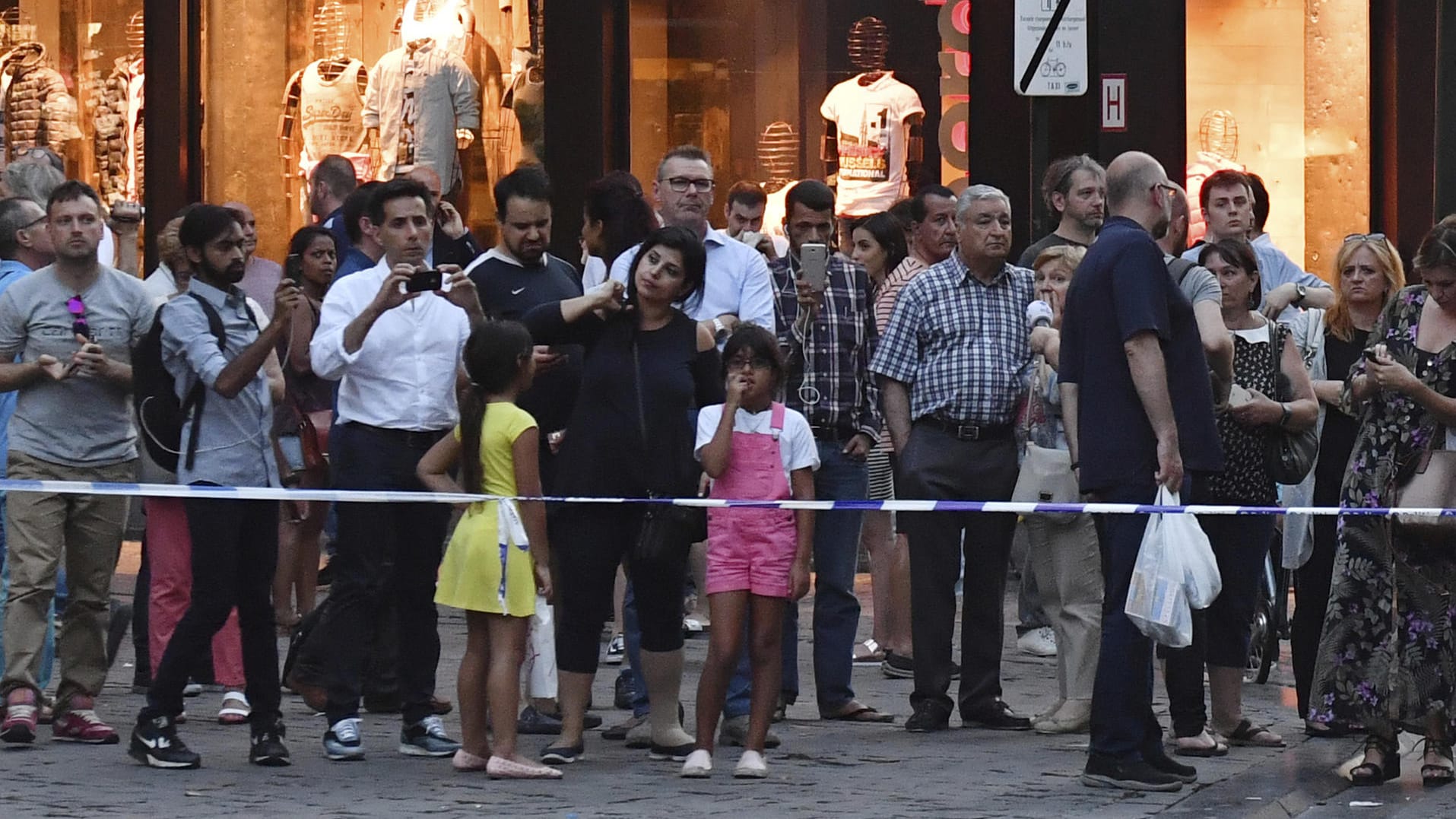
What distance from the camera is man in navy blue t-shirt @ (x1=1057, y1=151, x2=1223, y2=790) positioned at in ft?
27.4

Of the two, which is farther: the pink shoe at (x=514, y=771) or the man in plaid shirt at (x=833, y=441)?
the man in plaid shirt at (x=833, y=441)

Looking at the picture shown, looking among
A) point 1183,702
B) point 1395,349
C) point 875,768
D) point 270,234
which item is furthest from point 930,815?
point 270,234

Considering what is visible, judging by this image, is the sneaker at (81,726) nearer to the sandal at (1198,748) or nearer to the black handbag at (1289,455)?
the sandal at (1198,748)

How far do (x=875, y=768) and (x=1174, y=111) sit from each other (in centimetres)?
789

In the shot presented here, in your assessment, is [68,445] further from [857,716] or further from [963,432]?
[963,432]

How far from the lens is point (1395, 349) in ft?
28.7

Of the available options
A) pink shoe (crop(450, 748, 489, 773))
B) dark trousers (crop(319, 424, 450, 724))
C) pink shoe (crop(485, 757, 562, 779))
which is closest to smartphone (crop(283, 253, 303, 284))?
dark trousers (crop(319, 424, 450, 724))

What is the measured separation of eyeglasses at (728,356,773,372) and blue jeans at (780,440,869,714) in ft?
4.42

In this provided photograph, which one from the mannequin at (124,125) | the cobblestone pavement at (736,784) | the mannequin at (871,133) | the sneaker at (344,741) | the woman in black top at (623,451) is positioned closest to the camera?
the cobblestone pavement at (736,784)

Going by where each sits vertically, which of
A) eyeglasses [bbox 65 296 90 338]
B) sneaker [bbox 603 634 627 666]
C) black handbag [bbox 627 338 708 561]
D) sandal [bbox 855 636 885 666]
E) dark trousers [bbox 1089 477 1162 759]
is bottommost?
sandal [bbox 855 636 885 666]

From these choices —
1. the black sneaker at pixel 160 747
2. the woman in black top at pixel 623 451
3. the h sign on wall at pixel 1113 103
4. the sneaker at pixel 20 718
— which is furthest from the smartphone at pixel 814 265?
the h sign on wall at pixel 1113 103

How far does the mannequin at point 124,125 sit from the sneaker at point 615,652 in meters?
6.62

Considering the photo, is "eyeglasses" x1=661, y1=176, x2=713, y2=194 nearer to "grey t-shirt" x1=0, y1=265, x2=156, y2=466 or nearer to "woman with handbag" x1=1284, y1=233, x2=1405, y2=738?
"grey t-shirt" x1=0, y1=265, x2=156, y2=466

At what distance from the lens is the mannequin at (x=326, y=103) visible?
16.4m
